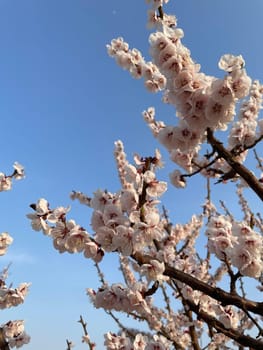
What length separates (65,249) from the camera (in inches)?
89.6

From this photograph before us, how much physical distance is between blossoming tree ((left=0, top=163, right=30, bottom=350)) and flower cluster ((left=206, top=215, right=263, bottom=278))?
9.70ft

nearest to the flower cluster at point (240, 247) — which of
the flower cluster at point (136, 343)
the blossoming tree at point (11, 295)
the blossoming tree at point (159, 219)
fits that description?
the blossoming tree at point (159, 219)

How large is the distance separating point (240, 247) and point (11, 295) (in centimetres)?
324

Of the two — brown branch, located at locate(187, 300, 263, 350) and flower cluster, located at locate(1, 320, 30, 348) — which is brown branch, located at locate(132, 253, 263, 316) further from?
flower cluster, located at locate(1, 320, 30, 348)

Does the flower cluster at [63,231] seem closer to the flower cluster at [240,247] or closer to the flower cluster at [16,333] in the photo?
the flower cluster at [240,247]

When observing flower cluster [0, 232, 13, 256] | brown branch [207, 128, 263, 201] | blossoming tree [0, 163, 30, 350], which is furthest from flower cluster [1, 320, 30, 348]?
brown branch [207, 128, 263, 201]

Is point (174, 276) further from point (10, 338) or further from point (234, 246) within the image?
point (10, 338)

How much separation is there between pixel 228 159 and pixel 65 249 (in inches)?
53.1

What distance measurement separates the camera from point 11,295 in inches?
175

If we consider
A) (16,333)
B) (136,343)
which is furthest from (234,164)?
(16,333)

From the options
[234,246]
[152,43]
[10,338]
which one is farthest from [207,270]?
[152,43]

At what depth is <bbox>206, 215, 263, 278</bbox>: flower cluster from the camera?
243 centimetres

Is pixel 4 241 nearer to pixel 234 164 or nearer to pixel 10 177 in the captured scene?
pixel 10 177

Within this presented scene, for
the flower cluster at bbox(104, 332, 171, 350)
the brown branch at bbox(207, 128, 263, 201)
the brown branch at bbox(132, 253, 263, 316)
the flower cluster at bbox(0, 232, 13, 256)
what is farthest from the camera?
the flower cluster at bbox(0, 232, 13, 256)
